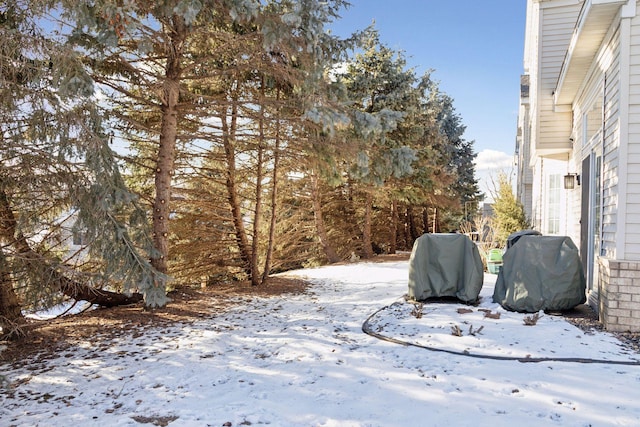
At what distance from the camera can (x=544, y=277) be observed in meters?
5.42

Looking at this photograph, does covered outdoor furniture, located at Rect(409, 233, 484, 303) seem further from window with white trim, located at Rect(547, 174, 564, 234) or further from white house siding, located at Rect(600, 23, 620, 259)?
window with white trim, located at Rect(547, 174, 564, 234)

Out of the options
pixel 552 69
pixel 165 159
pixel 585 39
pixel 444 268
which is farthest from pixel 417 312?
pixel 552 69

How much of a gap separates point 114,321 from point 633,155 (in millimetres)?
6105

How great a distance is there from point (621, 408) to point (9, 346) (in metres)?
5.19

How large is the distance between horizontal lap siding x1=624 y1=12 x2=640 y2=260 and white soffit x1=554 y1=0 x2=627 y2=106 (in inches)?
13.7

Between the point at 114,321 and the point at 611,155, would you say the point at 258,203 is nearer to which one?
the point at 114,321

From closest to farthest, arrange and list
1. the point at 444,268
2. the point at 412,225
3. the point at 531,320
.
A: 1. the point at 531,320
2. the point at 444,268
3. the point at 412,225

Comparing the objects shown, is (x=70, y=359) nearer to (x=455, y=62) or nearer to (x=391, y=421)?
(x=391, y=421)

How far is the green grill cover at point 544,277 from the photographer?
536cm

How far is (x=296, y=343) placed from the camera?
173 inches

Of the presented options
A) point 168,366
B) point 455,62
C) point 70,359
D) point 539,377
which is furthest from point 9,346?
point 455,62

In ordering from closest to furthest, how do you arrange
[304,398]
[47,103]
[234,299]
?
[304,398]
[47,103]
[234,299]

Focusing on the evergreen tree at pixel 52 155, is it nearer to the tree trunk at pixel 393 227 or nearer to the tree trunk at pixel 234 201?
the tree trunk at pixel 234 201

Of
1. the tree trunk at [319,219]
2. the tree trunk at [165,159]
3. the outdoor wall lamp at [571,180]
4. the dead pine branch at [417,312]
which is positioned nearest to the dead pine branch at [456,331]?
the dead pine branch at [417,312]
